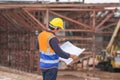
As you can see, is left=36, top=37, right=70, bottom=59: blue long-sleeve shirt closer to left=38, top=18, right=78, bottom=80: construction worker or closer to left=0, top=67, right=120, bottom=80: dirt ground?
left=38, top=18, right=78, bottom=80: construction worker

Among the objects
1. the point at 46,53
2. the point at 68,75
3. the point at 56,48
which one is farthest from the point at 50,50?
the point at 68,75

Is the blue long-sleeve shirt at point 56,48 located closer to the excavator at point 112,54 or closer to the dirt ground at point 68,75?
the dirt ground at point 68,75

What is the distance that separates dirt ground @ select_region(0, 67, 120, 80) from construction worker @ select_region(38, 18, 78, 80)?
512cm

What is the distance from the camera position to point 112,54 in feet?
54.5

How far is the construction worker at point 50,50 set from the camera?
8930 millimetres

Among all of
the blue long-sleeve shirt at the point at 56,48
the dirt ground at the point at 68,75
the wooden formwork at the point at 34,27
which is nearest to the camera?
the blue long-sleeve shirt at the point at 56,48

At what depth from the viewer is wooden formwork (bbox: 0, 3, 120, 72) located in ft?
50.4

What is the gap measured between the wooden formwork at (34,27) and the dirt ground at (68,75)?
2.46 ft

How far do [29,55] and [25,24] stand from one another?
1.24m

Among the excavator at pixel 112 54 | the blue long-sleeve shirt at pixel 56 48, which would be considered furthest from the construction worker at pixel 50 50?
the excavator at pixel 112 54

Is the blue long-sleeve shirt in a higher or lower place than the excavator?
higher

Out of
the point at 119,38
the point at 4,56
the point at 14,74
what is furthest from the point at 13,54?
the point at 119,38

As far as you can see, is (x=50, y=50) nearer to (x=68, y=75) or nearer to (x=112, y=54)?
(x=68, y=75)

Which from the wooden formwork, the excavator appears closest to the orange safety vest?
the wooden formwork
